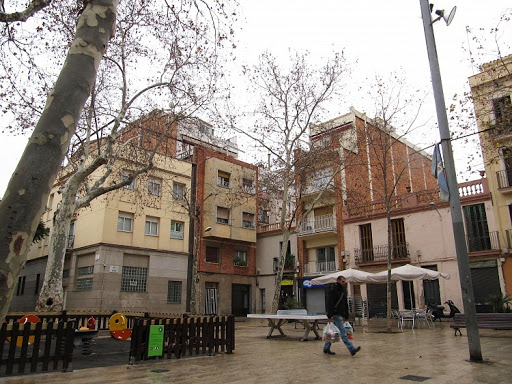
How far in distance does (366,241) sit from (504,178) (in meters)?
8.86

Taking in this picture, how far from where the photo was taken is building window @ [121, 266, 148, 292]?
24.6 metres

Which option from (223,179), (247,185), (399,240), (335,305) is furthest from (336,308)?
(247,185)

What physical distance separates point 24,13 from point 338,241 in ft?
82.7

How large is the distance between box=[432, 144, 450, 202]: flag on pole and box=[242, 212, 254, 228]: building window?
2541 centimetres

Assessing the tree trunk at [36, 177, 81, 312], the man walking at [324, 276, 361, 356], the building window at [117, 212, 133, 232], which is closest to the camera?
the man walking at [324, 276, 361, 356]

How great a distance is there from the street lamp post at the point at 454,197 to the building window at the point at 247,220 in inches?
1014

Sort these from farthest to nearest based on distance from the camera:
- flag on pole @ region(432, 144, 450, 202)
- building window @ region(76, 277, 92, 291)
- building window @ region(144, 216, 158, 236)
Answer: building window @ region(144, 216, 158, 236) < building window @ region(76, 277, 92, 291) < flag on pole @ region(432, 144, 450, 202)

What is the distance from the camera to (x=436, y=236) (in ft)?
75.4

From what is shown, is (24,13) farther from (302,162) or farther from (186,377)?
(302,162)

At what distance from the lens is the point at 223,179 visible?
3241 cm

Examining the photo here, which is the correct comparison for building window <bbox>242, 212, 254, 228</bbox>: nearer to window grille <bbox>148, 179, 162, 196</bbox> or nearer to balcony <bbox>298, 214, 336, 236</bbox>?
balcony <bbox>298, 214, 336, 236</bbox>

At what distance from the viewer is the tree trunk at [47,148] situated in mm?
2457

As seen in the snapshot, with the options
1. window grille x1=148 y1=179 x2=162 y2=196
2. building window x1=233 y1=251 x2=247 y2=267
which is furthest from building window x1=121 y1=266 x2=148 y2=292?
building window x1=233 y1=251 x2=247 y2=267

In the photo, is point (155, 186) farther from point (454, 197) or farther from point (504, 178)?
point (454, 197)
